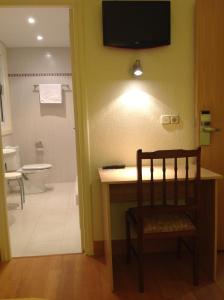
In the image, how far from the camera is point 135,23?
2256 mm

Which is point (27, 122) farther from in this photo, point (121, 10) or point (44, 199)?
point (121, 10)

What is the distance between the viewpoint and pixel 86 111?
235 cm

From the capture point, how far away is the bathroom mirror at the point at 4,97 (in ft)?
14.8

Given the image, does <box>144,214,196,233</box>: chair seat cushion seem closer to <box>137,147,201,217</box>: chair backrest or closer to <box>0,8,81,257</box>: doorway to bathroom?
<box>137,147,201,217</box>: chair backrest

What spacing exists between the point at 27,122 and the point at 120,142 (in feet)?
10.2

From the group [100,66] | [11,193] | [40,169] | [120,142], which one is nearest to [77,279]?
[120,142]

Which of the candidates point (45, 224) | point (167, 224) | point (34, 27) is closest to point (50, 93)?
point (34, 27)

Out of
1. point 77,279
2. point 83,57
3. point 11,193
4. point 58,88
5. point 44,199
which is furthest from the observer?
point 58,88

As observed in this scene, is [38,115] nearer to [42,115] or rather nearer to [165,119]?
[42,115]

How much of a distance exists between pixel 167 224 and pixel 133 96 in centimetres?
112

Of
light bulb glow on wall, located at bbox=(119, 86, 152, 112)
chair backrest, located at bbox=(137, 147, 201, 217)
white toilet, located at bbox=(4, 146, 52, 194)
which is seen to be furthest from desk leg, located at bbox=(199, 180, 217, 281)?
white toilet, located at bbox=(4, 146, 52, 194)

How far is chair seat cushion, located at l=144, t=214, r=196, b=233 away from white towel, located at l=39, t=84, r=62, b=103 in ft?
11.9

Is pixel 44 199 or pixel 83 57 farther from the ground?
pixel 83 57

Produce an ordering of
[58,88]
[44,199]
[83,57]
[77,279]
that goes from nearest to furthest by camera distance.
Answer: [77,279] < [83,57] < [44,199] < [58,88]
